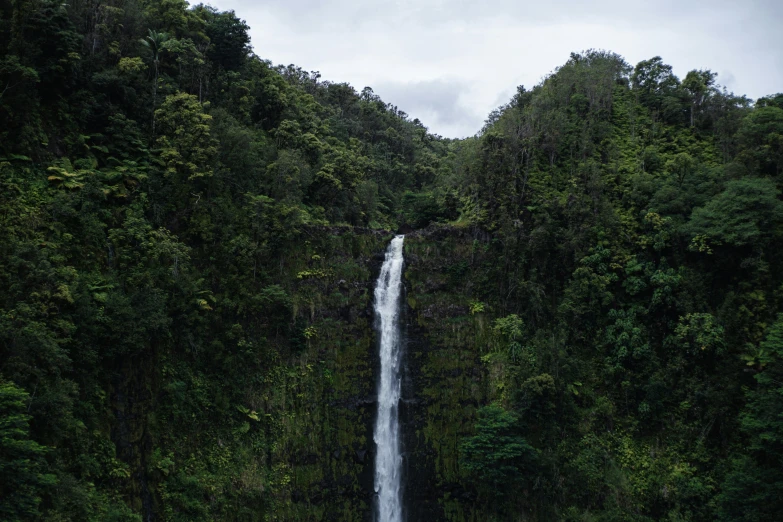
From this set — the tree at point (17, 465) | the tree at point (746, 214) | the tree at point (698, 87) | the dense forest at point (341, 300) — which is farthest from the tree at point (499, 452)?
the tree at point (698, 87)

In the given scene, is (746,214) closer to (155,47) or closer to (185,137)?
(185,137)

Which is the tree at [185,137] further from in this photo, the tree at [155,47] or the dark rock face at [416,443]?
the dark rock face at [416,443]

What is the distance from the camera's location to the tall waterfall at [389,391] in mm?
24750

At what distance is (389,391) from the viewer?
87.9ft

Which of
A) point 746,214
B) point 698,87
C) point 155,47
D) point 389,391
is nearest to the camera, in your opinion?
point 746,214

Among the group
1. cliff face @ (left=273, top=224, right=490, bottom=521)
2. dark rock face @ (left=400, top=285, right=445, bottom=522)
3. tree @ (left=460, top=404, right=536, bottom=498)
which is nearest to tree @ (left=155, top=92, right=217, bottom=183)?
cliff face @ (left=273, top=224, right=490, bottom=521)

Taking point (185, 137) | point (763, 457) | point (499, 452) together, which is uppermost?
point (185, 137)

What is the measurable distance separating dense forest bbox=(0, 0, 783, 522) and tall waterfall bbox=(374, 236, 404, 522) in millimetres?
629

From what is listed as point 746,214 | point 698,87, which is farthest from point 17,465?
point 698,87

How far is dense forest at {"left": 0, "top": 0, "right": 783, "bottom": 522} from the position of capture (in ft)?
61.9

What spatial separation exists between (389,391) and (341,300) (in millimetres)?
5365

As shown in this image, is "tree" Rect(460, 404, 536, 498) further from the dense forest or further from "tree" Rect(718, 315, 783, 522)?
"tree" Rect(718, 315, 783, 522)

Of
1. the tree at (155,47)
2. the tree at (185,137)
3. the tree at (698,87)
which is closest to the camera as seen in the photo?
the tree at (185,137)

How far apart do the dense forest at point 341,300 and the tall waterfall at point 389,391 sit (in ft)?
2.06
